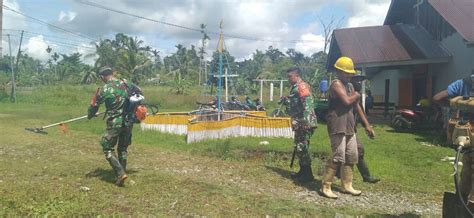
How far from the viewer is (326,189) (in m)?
5.64

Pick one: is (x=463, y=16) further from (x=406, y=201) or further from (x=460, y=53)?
(x=406, y=201)

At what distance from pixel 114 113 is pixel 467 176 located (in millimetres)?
4196

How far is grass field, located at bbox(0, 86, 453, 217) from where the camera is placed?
16.6ft

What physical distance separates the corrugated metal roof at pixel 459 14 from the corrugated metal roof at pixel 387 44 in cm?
136

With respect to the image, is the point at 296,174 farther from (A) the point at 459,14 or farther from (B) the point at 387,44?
(B) the point at 387,44

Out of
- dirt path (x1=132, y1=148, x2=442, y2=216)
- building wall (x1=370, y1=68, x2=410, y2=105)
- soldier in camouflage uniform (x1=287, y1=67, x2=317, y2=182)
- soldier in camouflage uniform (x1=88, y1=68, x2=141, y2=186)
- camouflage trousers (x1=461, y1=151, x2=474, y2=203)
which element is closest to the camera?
camouflage trousers (x1=461, y1=151, x2=474, y2=203)

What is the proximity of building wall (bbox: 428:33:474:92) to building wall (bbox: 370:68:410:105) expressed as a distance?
A: 237 cm

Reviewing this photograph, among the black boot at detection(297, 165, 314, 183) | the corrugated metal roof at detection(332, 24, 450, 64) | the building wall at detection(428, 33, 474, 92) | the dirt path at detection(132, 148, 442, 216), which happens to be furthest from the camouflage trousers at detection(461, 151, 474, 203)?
the corrugated metal roof at detection(332, 24, 450, 64)

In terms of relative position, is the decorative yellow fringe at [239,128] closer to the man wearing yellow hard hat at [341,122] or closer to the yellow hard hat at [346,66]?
the man wearing yellow hard hat at [341,122]

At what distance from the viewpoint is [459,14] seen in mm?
13961

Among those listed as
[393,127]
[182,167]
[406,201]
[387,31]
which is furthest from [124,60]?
[406,201]

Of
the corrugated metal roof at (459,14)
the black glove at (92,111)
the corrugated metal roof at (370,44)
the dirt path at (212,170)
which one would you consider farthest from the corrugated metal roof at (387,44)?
the black glove at (92,111)

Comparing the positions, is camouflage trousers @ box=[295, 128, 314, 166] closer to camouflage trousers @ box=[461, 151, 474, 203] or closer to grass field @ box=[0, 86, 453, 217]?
grass field @ box=[0, 86, 453, 217]

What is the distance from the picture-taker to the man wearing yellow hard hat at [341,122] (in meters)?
5.50
